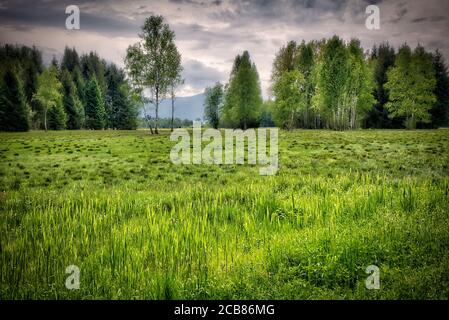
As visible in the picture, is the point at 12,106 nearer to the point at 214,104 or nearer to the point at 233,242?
the point at 214,104

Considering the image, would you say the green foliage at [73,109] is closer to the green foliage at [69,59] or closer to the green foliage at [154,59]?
the green foliage at [69,59]

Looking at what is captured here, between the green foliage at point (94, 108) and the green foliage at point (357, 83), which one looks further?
the green foliage at point (94, 108)

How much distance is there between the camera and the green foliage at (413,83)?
174ft

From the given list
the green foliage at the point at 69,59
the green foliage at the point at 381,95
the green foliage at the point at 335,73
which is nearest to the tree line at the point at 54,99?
the green foliage at the point at 69,59

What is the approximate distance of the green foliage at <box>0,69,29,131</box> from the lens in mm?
49438

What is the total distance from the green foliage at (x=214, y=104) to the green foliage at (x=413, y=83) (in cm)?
3741

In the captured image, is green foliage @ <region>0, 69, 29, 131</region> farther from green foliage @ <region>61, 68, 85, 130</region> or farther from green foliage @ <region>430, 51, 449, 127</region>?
green foliage @ <region>430, 51, 449, 127</region>

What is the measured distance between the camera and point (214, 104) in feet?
250

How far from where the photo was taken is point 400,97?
2221 inches

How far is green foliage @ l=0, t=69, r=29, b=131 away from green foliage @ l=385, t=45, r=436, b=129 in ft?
214

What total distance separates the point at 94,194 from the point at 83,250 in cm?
445

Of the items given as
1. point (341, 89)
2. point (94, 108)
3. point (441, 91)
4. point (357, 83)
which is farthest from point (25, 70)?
point (441, 91)

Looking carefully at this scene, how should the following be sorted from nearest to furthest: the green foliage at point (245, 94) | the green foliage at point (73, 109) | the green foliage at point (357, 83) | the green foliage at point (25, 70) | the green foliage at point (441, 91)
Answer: the green foliage at point (357, 83)
the green foliage at point (245, 94)
the green foliage at point (441, 91)
the green foliage at point (25, 70)
the green foliage at point (73, 109)
